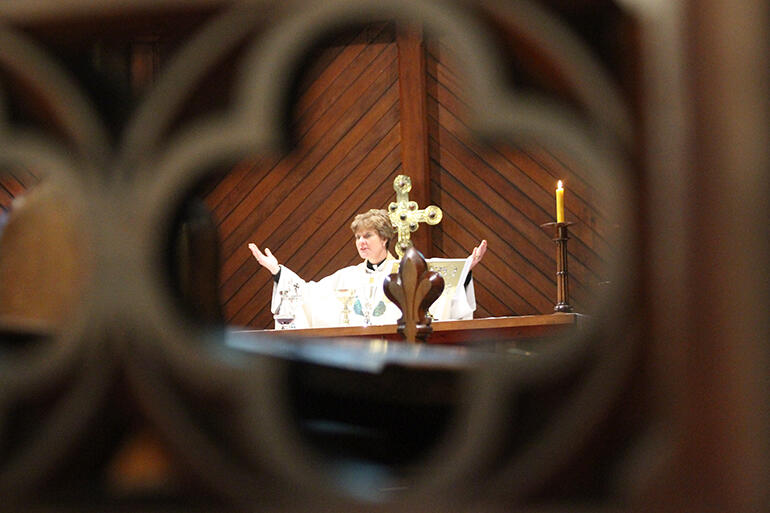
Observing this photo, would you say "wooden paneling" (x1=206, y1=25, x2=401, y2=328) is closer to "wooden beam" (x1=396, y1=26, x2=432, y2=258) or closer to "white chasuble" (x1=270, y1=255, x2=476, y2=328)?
"wooden beam" (x1=396, y1=26, x2=432, y2=258)

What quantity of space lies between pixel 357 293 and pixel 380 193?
66.1 inches

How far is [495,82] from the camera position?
35 cm

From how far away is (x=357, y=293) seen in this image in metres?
4.16

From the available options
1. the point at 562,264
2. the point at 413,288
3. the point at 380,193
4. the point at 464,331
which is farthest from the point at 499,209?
the point at 413,288

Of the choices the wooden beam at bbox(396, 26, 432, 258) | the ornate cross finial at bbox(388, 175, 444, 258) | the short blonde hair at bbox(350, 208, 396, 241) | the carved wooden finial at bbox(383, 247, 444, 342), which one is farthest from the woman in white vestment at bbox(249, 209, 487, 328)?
the carved wooden finial at bbox(383, 247, 444, 342)

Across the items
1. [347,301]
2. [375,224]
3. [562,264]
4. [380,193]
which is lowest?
[347,301]

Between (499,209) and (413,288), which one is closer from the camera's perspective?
(413,288)

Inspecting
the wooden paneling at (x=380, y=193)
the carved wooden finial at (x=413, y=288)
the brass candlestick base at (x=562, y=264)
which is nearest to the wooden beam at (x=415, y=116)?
the wooden paneling at (x=380, y=193)

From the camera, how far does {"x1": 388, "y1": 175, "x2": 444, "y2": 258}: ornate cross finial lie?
5.19 meters

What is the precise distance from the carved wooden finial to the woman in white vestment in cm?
323

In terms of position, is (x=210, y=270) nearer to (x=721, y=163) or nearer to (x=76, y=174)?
(x=76, y=174)

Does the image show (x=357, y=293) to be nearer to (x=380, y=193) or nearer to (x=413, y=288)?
(x=380, y=193)

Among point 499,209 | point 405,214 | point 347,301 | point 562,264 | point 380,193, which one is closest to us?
point 347,301

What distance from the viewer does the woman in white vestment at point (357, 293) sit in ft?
13.3
